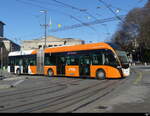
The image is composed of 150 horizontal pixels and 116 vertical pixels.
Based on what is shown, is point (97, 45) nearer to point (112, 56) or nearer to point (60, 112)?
point (112, 56)

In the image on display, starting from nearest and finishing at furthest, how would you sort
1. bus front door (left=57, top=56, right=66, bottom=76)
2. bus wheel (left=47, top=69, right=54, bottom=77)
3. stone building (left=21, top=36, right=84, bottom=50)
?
bus front door (left=57, top=56, right=66, bottom=76), bus wheel (left=47, top=69, right=54, bottom=77), stone building (left=21, top=36, right=84, bottom=50)

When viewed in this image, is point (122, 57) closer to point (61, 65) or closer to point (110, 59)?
point (110, 59)

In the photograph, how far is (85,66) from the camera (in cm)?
1962

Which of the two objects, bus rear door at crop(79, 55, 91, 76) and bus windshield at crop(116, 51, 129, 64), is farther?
bus rear door at crop(79, 55, 91, 76)

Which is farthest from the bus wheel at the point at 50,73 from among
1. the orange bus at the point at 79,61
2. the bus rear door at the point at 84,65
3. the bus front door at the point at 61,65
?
the bus rear door at the point at 84,65

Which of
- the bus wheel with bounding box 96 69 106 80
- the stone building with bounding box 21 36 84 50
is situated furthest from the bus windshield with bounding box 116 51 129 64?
the stone building with bounding box 21 36 84 50

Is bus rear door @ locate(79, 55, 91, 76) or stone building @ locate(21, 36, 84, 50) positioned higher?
stone building @ locate(21, 36, 84, 50)

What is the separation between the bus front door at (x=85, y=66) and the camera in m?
19.5

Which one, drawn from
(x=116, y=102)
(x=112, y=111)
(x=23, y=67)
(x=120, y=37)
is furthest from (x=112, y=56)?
(x=120, y=37)

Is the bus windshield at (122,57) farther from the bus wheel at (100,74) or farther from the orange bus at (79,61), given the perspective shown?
the bus wheel at (100,74)

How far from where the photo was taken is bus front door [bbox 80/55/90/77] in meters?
19.5

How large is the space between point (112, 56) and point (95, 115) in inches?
468

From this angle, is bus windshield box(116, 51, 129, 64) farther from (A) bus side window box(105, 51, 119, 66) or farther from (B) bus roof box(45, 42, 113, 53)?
(B) bus roof box(45, 42, 113, 53)

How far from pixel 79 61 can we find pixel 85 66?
3.04 ft
